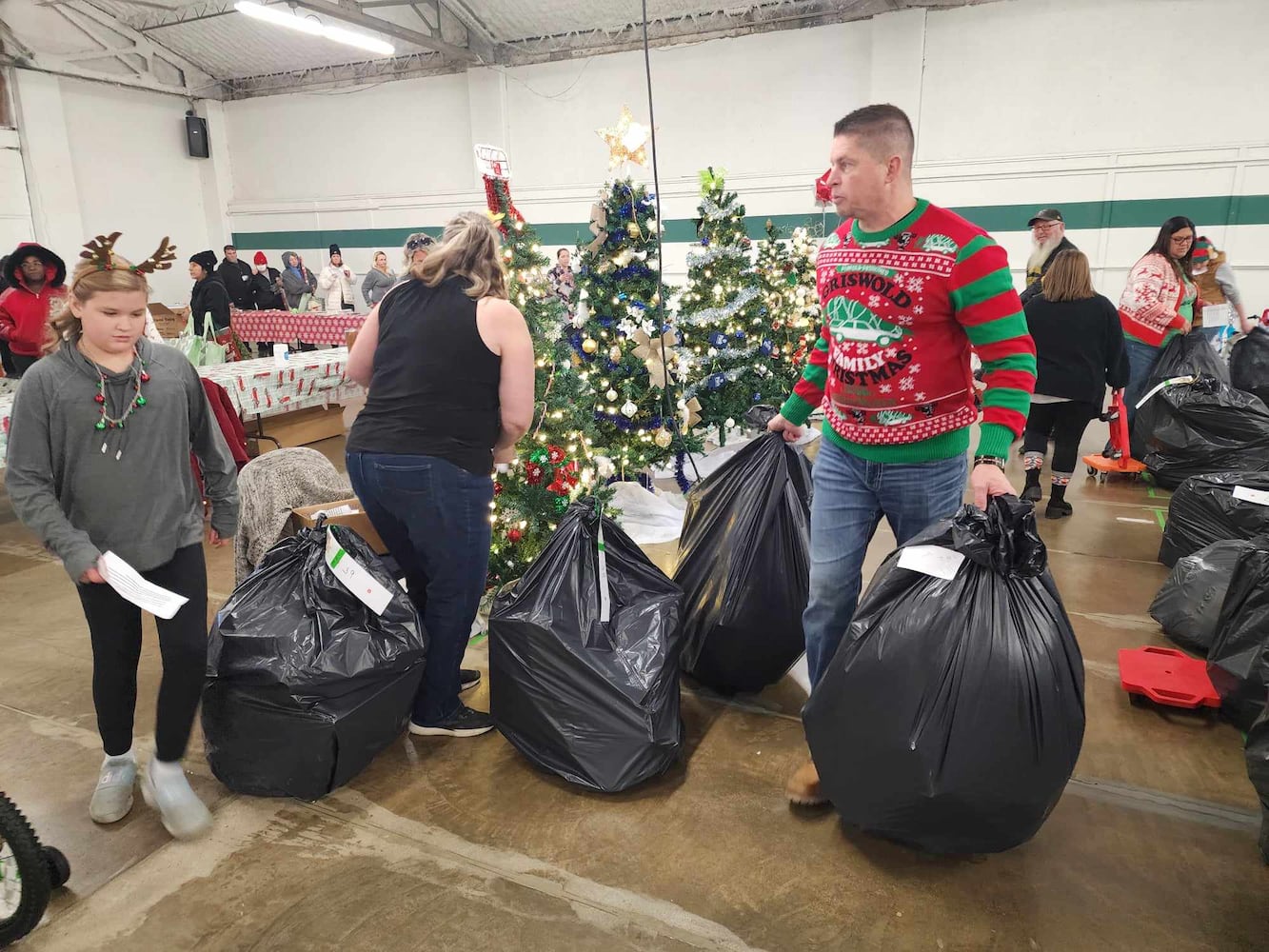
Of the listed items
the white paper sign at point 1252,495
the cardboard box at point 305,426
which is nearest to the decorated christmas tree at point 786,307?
the white paper sign at point 1252,495

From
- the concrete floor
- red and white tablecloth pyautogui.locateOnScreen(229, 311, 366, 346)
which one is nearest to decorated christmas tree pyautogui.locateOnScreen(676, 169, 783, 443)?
the concrete floor

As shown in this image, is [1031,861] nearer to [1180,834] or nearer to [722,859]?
[1180,834]

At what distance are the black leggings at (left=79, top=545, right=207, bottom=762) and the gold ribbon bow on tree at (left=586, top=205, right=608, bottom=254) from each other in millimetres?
2460

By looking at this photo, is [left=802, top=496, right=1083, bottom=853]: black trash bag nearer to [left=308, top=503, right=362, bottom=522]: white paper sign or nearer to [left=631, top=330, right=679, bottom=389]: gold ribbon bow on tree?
[left=308, top=503, right=362, bottom=522]: white paper sign

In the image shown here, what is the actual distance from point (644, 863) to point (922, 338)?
1.21 m

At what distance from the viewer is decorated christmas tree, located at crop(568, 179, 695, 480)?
3.71 metres

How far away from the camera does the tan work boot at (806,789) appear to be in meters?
1.79

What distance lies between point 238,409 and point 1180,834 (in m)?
4.38

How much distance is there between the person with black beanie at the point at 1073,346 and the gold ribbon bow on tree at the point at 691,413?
5.33 ft

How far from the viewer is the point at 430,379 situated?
71.6 inches

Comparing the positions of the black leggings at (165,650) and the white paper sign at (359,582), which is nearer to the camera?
the black leggings at (165,650)

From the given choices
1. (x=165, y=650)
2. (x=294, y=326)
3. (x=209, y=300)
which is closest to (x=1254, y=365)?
(x=165, y=650)

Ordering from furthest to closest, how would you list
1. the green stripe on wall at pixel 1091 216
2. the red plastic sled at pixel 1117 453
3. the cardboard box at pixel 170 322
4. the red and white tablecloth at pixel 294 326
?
the cardboard box at pixel 170 322 < the green stripe on wall at pixel 1091 216 < the red and white tablecloth at pixel 294 326 < the red plastic sled at pixel 1117 453

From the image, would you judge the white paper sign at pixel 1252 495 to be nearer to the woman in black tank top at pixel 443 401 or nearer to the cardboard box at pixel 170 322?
the woman in black tank top at pixel 443 401
